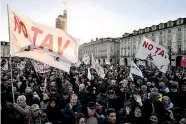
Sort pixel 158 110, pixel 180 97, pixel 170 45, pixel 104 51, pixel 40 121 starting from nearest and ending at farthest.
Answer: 1. pixel 40 121
2. pixel 158 110
3. pixel 180 97
4. pixel 170 45
5. pixel 104 51

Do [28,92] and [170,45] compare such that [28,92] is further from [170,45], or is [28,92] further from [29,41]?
[170,45]

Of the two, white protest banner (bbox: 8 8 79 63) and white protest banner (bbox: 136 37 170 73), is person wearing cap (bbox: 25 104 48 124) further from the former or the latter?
white protest banner (bbox: 136 37 170 73)

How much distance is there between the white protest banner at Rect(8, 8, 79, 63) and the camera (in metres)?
6.00

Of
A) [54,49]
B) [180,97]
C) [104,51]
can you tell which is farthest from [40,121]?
[104,51]

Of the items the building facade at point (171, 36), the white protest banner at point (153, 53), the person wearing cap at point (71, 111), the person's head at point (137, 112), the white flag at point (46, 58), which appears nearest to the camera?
the person wearing cap at point (71, 111)

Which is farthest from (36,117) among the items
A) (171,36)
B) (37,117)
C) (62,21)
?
(62,21)

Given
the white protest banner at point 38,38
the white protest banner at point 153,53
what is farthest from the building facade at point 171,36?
the white protest banner at point 38,38

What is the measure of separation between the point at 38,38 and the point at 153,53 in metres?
6.69

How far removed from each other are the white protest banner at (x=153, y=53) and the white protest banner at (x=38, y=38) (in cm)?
507

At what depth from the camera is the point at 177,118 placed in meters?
6.20

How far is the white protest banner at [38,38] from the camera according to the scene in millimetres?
6003

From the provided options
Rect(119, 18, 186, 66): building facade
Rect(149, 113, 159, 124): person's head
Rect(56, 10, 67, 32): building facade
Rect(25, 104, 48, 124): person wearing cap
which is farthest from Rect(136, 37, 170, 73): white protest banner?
Rect(56, 10, 67, 32): building facade

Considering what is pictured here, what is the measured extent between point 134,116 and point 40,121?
2.01 metres

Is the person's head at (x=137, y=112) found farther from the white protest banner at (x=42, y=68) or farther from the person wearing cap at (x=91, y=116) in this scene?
the white protest banner at (x=42, y=68)
